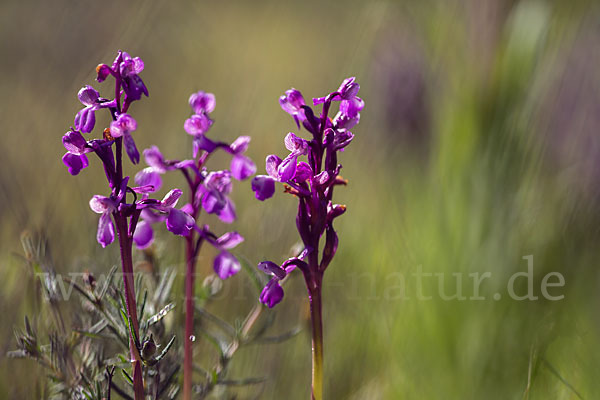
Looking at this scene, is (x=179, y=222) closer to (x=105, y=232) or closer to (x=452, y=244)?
(x=105, y=232)

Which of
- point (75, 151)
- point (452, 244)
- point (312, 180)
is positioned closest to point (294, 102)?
point (312, 180)

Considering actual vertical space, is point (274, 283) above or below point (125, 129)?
below

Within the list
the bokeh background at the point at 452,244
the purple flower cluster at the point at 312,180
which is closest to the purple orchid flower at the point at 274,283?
the purple flower cluster at the point at 312,180

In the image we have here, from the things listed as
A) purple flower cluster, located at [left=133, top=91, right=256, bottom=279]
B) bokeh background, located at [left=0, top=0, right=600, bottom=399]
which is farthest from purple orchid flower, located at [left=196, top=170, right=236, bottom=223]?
bokeh background, located at [left=0, top=0, right=600, bottom=399]

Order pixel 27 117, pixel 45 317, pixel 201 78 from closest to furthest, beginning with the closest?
pixel 45 317
pixel 27 117
pixel 201 78

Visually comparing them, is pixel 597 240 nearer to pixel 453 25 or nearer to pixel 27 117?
pixel 453 25

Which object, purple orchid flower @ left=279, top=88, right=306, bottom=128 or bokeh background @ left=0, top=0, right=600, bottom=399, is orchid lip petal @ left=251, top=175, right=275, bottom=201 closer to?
purple orchid flower @ left=279, top=88, right=306, bottom=128

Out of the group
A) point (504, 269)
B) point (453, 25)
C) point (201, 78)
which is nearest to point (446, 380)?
point (504, 269)
